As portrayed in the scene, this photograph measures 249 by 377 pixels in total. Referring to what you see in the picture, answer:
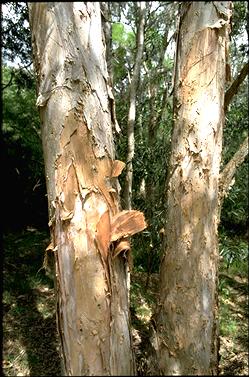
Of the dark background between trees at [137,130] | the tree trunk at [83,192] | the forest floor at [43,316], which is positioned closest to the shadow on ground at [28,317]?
the forest floor at [43,316]

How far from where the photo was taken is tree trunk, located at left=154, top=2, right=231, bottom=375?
6.57 feet

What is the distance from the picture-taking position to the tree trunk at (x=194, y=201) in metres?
2.00

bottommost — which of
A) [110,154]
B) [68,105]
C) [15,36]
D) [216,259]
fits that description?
[216,259]

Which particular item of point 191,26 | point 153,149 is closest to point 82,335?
point 191,26

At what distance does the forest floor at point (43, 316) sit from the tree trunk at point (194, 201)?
1324 mm

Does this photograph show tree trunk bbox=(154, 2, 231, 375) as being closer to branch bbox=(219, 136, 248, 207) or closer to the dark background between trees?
branch bbox=(219, 136, 248, 207)

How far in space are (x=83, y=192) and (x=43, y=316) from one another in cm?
363

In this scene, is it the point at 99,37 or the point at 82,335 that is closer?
the point at 82,335

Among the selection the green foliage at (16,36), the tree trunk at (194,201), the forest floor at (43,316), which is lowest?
the forest floor at (43,316)

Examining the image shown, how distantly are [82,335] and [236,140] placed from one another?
7.90 metres

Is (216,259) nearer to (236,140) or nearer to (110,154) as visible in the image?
(110,154)

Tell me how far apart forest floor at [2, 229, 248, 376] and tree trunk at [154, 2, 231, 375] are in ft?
4.34

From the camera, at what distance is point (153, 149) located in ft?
18.9

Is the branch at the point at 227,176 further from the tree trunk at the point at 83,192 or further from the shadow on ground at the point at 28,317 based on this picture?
the shadow on ground at the point at 28,317
